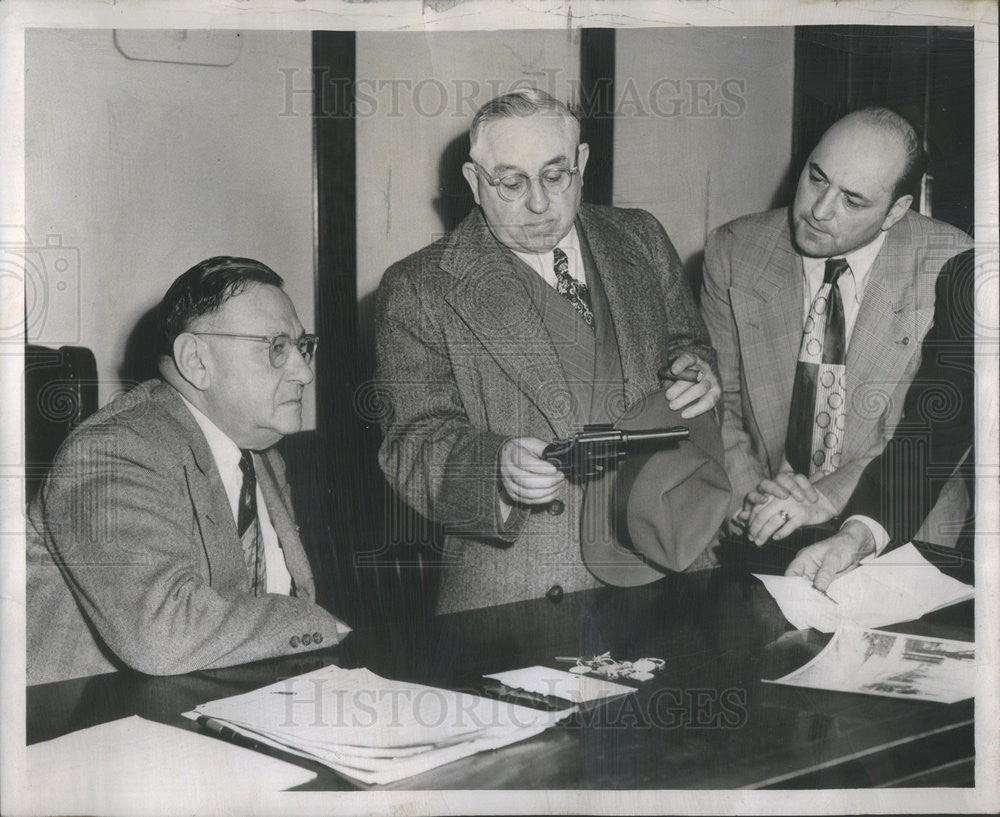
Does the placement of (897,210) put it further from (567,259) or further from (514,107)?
(514,107)

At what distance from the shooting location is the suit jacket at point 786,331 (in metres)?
2.30

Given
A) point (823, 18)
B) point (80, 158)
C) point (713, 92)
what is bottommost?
point (80, 158)

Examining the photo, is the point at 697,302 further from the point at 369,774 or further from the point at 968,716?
the point at 369,774

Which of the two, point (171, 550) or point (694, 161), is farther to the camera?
point (694, 161)

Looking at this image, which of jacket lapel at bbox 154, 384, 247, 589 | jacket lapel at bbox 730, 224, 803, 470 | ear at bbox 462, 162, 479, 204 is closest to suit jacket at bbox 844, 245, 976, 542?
jacket lapel at bbox 730, 224, 803, 470

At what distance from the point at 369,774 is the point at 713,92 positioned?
1.68 m

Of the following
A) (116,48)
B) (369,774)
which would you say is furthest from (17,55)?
(369,774)

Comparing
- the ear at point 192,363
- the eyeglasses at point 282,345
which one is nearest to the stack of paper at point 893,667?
the eyeglasses at point 282,345

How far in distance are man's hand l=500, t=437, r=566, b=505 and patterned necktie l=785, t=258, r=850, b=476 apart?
60 cm

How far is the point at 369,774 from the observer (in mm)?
2021

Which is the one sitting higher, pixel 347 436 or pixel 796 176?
pixel 796 176

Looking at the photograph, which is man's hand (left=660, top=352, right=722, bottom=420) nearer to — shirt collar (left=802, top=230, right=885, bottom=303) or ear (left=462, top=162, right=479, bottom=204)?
shirt collar (left=802, top=230, right=885, bottom=303)

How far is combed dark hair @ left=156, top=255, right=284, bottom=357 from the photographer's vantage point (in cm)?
212

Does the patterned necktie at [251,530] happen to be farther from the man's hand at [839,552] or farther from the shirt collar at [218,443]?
the man's hand at [839,552]
